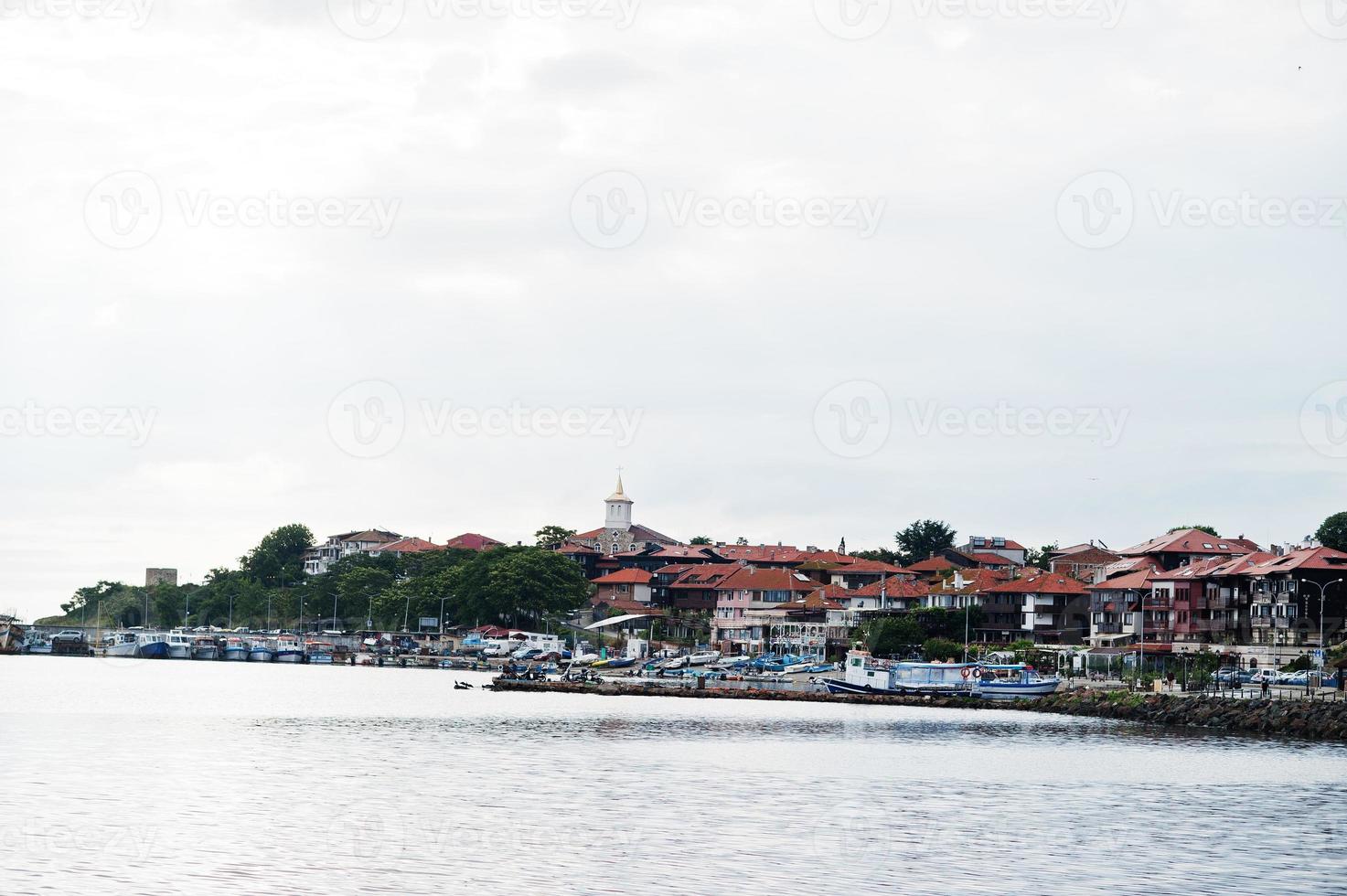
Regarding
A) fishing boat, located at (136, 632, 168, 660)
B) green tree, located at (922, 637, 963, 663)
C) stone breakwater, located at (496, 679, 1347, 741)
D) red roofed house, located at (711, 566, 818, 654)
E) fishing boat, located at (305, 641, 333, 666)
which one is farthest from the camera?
fishing boat, located at (136, 632, 168, 660)

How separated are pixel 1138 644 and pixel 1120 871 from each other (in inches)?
3994

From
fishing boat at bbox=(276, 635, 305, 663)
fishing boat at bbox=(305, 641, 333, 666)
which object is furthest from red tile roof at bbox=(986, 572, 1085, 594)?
fishing boat at bbox=(276, 635, 305, 663)

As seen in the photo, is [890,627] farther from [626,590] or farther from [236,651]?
[236,651]

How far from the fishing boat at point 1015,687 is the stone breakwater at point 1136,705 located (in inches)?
77.2

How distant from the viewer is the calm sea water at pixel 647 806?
35406 millimetres

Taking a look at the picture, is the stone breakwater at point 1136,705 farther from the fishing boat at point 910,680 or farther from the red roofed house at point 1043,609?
the red roofed house at point 1043,609

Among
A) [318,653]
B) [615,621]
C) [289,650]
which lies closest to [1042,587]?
[615,621]

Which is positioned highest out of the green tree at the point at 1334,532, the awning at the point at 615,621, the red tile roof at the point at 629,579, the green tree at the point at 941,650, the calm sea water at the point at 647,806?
the green tree at the point at 1334,532

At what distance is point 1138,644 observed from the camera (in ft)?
442

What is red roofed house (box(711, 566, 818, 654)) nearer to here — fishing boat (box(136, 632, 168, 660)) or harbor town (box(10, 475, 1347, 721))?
harbor town (box(10, 475, 1347, 721))

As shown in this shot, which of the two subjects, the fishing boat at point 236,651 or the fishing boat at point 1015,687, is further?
the fishing boat at point 236,651

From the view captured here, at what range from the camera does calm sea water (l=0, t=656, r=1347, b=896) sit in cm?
3541

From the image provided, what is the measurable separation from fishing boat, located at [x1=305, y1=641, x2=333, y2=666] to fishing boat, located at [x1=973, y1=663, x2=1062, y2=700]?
9700 cm

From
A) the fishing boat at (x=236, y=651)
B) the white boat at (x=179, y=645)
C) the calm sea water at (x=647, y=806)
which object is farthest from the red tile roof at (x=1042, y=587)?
the white boat at (x=179, y=645)
